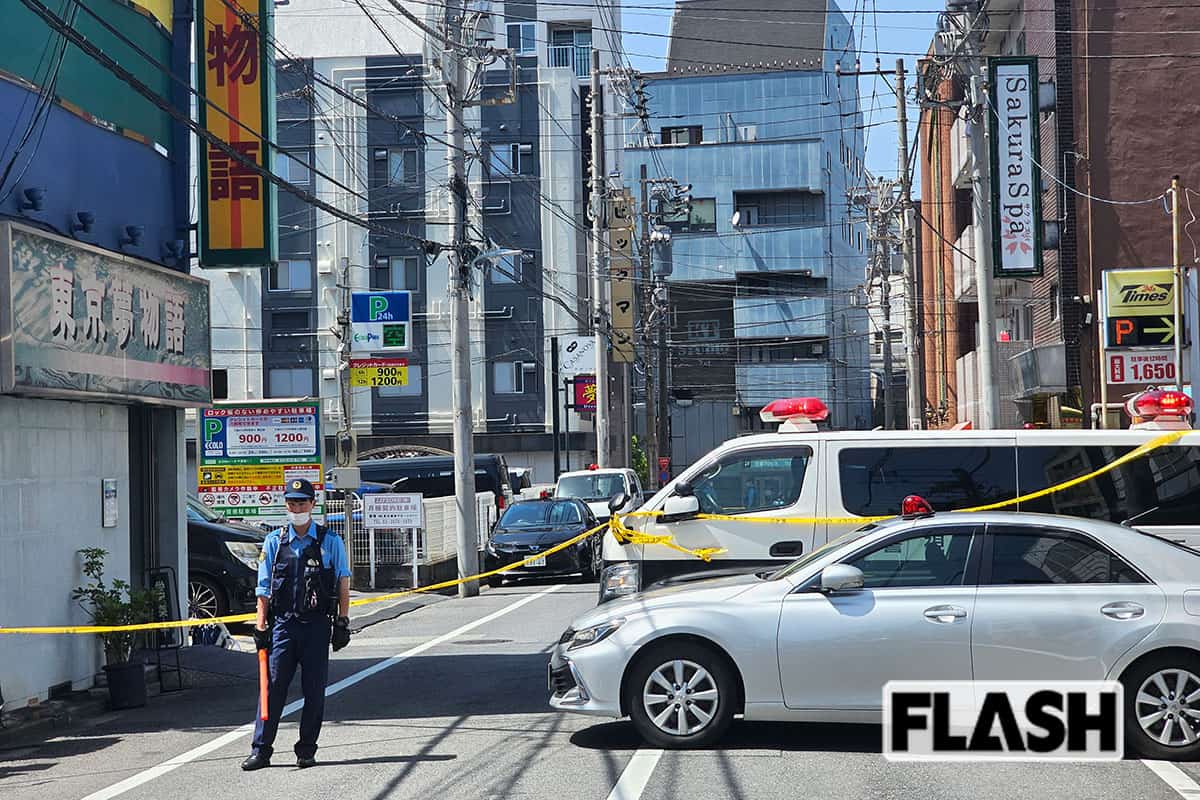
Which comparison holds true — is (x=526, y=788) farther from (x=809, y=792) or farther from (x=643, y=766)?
(x=809, y=792)

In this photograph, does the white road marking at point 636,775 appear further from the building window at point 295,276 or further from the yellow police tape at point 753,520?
the building window at point 295,276

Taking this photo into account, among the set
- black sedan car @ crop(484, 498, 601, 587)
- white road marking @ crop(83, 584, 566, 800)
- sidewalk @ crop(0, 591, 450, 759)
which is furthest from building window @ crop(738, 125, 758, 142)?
sidewalk @ crop(0, 591, 450, 759)

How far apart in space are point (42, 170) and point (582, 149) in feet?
148

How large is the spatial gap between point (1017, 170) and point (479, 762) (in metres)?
20.1

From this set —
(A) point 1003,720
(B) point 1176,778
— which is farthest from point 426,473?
(B) point 1176,778

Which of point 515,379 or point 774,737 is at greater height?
point 515,379

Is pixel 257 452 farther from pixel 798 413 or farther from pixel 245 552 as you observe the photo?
pixel 798 413

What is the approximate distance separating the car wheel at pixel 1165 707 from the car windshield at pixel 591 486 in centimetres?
2440

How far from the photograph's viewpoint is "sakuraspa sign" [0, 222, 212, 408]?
11492 millimetres

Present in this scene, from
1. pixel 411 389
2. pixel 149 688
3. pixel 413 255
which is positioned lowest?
pixel 149 688

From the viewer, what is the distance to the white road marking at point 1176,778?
7977mm

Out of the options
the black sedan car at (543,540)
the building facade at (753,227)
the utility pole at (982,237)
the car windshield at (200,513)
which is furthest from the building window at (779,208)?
the car windshield at (200,513)

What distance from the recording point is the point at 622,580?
485 inches

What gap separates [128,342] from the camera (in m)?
13.7
